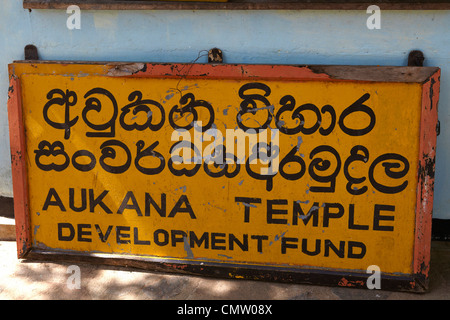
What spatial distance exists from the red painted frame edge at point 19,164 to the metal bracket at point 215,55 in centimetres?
105

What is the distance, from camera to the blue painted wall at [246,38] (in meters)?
2.39

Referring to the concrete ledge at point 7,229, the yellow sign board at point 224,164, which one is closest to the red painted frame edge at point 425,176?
the yellow sign board at point 224,164

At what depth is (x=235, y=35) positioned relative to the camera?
8.21 ft

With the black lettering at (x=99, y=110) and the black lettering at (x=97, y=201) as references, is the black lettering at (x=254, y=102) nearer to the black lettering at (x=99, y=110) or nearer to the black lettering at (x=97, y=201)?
the black lettering at (x=99, y=110)

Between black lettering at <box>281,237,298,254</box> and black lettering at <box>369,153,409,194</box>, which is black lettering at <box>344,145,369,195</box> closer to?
black lettering at <box>369,153,409,194</box>

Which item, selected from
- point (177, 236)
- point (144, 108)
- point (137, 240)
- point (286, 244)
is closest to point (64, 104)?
point (144, 108)

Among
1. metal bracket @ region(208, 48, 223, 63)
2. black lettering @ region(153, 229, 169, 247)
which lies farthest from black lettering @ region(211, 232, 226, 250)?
metal bracket @ region(208, 48, 223, 63)

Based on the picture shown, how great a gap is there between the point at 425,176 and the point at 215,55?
1254 millimetres

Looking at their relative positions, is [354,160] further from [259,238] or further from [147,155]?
[147,155]

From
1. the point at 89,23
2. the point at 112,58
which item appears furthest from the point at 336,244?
the point at 89,23

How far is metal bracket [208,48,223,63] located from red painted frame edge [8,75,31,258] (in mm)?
1051

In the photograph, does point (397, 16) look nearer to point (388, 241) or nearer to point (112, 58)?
point (388, 241)
